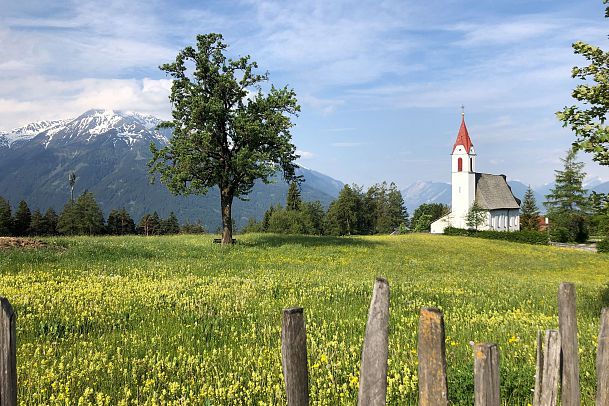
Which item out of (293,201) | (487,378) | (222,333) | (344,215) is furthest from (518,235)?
(293,201)

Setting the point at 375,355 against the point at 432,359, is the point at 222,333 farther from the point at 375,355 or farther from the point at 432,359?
the point at 432,359

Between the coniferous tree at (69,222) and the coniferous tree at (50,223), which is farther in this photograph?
the coniferous tree at (50,223)

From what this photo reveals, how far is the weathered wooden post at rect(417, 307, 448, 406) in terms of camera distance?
294cm

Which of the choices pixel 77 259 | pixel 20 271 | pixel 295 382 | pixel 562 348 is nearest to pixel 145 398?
pixel 295 382

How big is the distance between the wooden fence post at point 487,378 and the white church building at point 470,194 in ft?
364

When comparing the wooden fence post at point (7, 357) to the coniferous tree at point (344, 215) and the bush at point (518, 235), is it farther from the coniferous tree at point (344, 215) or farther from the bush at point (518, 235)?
the coniferous tree at point (344, 215)

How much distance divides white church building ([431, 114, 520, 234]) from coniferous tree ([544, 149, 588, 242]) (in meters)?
14.5

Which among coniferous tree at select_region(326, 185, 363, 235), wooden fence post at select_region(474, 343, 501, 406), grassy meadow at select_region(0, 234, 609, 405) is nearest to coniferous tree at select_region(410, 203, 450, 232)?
coniferous tree at select_region(326, 185, 363, 235)

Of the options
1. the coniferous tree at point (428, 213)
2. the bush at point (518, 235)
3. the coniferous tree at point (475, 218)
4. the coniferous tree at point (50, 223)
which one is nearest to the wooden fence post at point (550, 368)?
the bush at point (518, 235)

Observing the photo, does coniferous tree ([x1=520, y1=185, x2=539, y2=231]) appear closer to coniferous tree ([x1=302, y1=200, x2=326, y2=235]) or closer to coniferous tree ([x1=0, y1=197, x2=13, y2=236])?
coniferous tree ([x1=302, y1=200, x2=326, y2=235])

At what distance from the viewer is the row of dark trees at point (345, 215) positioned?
134 meters

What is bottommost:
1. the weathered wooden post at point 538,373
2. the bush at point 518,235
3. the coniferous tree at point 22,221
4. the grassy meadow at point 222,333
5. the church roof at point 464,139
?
Result: the bush at point 518,235

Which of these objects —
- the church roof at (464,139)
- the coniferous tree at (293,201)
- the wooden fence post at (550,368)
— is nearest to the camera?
the wooden fence post at (550,368)

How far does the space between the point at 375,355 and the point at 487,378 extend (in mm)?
792
